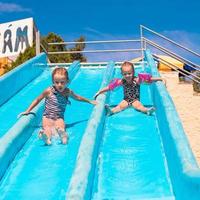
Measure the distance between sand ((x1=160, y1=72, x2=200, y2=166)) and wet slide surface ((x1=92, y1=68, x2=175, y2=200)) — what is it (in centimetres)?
567

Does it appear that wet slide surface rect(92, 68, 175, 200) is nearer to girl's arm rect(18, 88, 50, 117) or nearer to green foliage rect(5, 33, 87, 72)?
girl's arm rect(18, 88, 50, 117)

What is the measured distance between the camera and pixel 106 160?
13.6ft

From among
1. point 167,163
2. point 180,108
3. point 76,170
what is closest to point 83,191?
point 76,170

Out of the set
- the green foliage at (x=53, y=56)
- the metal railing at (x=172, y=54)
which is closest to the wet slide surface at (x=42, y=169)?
the metal railing at (x=172, y=54)

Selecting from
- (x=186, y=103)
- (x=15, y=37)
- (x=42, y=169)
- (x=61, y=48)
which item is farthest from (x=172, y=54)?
(x=61, y=48)

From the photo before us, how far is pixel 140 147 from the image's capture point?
4469 millimetres

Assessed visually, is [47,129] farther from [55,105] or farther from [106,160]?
[106,160]

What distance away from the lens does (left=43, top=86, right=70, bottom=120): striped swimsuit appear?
5234 mm

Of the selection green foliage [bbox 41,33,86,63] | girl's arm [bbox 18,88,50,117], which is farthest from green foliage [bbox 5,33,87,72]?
girl's arm [bbox 18,88,50,117]

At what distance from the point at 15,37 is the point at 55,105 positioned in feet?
47.6

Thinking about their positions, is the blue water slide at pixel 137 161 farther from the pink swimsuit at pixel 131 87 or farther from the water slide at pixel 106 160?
the pink swimsuit at pixel 131 87

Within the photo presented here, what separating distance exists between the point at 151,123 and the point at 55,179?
1766 millimetres

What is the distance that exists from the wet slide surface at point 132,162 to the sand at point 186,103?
223 inches

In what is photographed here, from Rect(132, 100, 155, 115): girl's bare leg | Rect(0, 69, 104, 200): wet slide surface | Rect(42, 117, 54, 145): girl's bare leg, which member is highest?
Rect(132, 100, 155, 115): girl's bare leg
